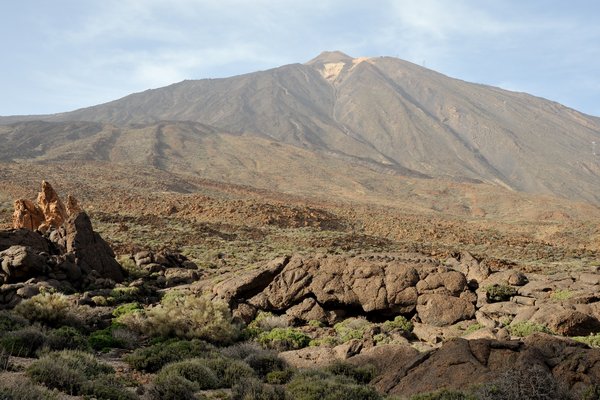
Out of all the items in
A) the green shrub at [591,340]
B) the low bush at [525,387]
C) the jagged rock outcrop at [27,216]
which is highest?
the jagged rock outcrop at [27,216]

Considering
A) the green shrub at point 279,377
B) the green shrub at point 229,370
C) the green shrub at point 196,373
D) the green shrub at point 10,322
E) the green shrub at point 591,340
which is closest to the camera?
the green shrub at point 196,373

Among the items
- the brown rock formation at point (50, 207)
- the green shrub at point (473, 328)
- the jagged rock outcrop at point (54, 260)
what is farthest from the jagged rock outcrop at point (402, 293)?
the brown rock formation at point (50, 207)

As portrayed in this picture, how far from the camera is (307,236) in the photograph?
40.3 metres

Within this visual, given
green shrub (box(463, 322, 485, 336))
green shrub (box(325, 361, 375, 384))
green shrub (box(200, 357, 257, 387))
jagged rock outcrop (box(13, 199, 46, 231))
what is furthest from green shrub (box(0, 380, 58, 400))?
jagged rock outcrop (box(13, 199, 46, 231))

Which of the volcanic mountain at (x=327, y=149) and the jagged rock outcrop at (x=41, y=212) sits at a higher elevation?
the volcanic mountain at (x=327, y=149)

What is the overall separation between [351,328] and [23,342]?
9.55 meters

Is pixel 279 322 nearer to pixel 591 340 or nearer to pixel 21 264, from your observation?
pixel 591 340

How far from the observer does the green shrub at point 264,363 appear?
1246 cm

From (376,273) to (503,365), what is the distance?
8849 mm

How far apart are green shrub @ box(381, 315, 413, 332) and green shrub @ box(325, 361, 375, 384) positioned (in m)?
4.23

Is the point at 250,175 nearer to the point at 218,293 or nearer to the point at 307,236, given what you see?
the point at 307,236

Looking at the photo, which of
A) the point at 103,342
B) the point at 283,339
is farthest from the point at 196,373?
the point at 283,339

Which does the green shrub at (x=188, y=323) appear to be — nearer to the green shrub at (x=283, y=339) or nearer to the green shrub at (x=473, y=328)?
the green shrub at (x=283, y=339)

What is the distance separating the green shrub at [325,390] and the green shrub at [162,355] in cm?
330
